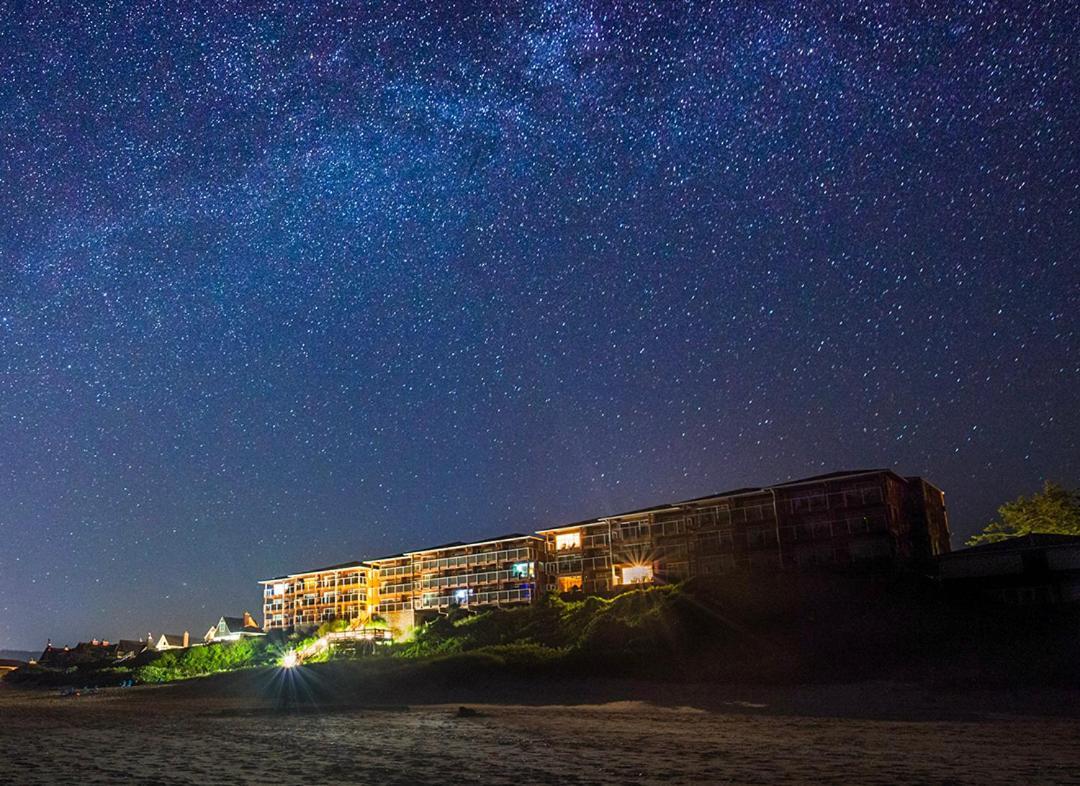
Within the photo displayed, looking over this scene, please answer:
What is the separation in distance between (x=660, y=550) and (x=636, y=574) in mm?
3621

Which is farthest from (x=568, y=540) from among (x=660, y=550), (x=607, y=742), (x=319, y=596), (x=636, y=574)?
(x=607, y=742)

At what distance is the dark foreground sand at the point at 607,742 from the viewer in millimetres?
17891

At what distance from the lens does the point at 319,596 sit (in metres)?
114

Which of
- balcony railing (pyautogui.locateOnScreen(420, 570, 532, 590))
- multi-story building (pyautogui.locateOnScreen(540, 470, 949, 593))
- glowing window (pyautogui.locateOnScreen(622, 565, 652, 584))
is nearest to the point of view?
multi-story building (pyautogui.locateOnScreen(540, 470, 949, 593))

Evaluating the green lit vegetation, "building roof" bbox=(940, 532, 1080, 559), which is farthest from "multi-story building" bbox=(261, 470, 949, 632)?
the green lit vegetation

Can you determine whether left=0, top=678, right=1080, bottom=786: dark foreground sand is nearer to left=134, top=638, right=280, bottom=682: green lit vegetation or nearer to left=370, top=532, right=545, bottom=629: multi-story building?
left=134, top=638, right=280, bottom=682: green lit vegetation

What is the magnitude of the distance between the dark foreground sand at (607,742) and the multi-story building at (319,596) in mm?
68189

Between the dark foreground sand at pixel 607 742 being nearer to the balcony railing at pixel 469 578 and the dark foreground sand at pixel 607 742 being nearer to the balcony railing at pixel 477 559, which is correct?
the balcony railing at pixel 477 559

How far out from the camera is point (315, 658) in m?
80.8

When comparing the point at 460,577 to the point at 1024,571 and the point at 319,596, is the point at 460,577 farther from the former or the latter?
the point at 1024,571

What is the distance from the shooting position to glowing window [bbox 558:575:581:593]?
8931 centimetres

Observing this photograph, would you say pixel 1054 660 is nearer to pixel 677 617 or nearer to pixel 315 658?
pixel 677 617

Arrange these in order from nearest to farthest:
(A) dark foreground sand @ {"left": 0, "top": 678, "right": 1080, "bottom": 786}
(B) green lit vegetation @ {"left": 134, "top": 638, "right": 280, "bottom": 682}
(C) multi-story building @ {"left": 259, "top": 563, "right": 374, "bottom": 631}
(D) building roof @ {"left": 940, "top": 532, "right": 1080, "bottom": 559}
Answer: (A) dark foreground sand @ {"left": 0, "top": 678, "right": 1080, "bottom": 786} → (D) building roof @ {"left": 940, "top": 532, "right": 1080, "bottom": 559} → (B) green lit vegetation @ {"left": 134, "top": 638, "right": 280, "bottom": 682} → (C) multi-story building @ {"left": 259, "top": 563, "right": 374, "bottom": 631}

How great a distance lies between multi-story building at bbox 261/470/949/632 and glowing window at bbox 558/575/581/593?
13 centimetres
